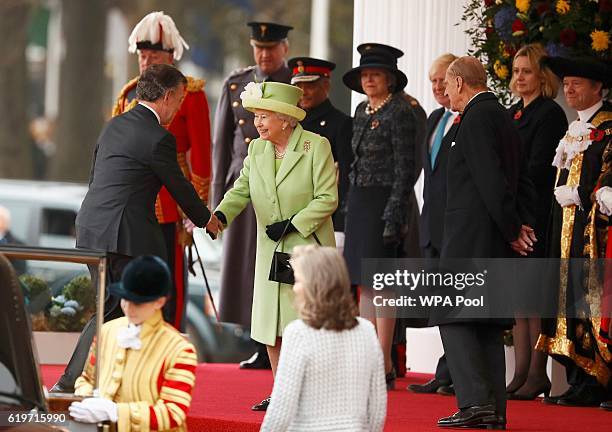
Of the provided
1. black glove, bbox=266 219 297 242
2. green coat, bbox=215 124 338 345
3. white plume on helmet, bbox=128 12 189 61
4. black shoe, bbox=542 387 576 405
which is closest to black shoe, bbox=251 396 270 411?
green coat, bbox=215 124 338 345

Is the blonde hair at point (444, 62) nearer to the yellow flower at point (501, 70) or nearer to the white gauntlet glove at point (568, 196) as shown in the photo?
the yellow flower at point (501, 70)

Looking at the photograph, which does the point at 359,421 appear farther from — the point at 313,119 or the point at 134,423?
the point at 313,119

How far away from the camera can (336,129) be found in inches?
390

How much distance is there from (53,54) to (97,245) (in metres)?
26.9

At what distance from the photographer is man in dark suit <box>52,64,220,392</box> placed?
781 centimetres

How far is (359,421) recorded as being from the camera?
5.69m

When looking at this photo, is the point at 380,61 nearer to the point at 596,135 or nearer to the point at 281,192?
the point at 596,135

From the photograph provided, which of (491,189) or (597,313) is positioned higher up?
(491,189)

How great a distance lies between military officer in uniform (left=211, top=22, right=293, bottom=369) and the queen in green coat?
2.13 meters

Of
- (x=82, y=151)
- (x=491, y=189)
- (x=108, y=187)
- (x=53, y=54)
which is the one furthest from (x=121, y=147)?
(x=53, y=54)

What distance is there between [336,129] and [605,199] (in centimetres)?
189

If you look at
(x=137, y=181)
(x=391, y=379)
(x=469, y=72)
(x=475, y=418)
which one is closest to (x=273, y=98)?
(x=137, y=181)

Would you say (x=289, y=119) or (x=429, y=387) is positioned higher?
(x=289, y=119)

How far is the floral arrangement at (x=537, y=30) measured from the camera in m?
9.30
